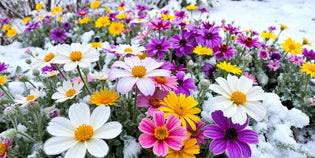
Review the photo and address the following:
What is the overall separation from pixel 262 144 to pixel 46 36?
2964 mm

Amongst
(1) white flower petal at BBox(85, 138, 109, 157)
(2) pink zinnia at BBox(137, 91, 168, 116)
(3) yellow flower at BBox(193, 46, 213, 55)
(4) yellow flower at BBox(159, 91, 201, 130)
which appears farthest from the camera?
(3) yellow flower at BBox(193, 46, 213, 55)

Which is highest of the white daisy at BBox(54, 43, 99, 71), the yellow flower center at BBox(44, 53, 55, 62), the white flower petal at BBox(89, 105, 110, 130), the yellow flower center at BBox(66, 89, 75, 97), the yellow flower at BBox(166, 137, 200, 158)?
the white daisy at BBox(54, 43, 99, 71)

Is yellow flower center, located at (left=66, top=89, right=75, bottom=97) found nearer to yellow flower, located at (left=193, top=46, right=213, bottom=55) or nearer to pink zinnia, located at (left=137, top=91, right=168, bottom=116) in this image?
pink zinnia, located at (left=137, top=91, right=168, bottom=116)

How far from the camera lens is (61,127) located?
824mm

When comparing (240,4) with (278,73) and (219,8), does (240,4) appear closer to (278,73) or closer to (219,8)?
(219,8)

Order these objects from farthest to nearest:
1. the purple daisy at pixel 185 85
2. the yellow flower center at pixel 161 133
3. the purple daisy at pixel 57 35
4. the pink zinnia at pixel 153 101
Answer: the purple daisy at pixel 57 35
the purple daisy at pixel 185 85
the pink zinnia at pixel 153 101
the yellow flower center at pixel 161 133

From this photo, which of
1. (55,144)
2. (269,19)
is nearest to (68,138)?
(55,144)

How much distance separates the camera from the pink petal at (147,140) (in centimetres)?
81

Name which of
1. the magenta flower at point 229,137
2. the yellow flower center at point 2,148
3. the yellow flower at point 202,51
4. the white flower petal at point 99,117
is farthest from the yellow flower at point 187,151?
the yellow flower at point 202,51

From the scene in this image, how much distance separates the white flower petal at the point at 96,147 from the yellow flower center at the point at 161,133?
199mm

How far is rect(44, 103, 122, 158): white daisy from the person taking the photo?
0.75 m

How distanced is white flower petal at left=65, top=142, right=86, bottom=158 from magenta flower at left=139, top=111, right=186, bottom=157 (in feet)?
0.67

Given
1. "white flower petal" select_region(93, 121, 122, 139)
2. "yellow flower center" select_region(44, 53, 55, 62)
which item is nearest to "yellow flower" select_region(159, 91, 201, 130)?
"white flower petal" select_region(93, 121, 122, 139)

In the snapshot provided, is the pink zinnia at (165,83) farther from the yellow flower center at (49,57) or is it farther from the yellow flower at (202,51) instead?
the yellow flower at (202,51)
